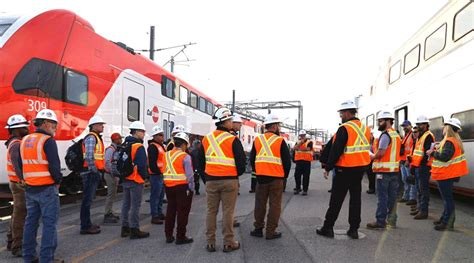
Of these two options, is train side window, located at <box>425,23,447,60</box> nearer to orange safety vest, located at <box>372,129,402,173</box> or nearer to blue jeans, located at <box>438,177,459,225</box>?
orange safety vest, located at <box>372,129,402,173</box>

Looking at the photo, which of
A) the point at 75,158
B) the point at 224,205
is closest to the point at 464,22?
the point at 224,205

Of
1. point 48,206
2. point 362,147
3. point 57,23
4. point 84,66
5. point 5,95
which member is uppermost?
point 57,23

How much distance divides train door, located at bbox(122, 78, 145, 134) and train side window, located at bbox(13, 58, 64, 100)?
223 cm

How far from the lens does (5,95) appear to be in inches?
244

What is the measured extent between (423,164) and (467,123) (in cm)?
154

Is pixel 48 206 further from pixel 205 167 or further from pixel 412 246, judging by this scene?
pixel 412 246

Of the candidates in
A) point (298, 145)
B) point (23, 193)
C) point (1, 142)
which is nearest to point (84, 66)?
point (1, 142)

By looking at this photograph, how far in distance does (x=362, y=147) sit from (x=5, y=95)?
234 inches

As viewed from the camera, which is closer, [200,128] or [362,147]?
[362,147]


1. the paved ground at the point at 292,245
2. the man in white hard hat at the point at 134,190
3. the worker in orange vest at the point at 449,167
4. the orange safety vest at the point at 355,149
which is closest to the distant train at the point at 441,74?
the worker in orange vest at the point at 449,167

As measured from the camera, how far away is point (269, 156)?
5.25 m

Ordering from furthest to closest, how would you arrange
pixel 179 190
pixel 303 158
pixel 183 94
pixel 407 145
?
pixel 183 94 → pixel 303 158 → pixel 407 145 → pixel 179 190

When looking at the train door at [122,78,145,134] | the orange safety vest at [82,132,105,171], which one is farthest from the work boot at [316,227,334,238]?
the train door at [122,78,145,134]

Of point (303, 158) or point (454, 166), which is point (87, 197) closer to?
point (454, 166)
